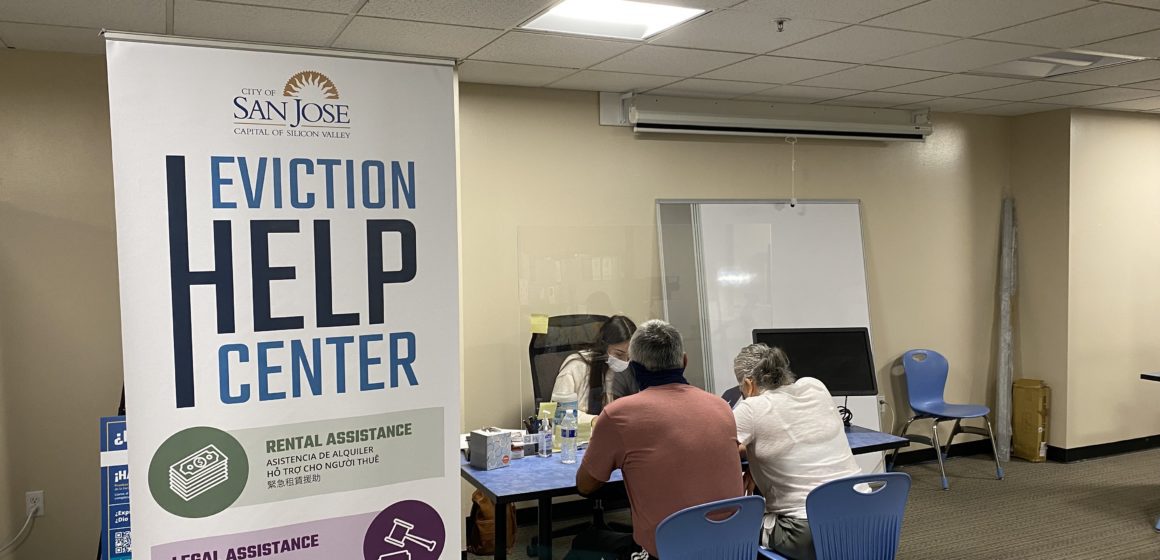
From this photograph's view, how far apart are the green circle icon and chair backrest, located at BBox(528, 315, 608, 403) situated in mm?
2395

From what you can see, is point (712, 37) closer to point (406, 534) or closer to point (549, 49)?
point (549, 49)

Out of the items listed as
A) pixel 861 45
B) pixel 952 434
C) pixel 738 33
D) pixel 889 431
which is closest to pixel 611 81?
pixel 738 33

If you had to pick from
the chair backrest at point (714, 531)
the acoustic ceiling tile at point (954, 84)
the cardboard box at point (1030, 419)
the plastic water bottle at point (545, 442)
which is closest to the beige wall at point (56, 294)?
the plastic water bottle at point (545, 442)

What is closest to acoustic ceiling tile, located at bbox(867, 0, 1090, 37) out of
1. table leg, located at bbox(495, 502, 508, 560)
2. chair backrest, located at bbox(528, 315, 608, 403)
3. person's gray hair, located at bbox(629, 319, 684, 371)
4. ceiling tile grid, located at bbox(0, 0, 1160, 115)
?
ceiling tile grid, located at bbox(0, 0, 1160, 115)

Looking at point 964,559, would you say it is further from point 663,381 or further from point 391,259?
point 391,259

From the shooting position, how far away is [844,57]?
423cm

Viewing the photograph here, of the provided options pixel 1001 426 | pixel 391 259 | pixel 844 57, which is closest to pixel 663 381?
pixel 391 259

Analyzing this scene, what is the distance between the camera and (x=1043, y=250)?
21.0 ft

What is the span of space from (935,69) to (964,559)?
2.52m

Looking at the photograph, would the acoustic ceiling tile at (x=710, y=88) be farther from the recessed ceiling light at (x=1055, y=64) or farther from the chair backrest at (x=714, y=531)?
the chair backrest at (x=714, y=531)

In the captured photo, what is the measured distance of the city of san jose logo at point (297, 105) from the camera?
7.08 feet

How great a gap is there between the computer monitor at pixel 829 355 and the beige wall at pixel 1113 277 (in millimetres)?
2355

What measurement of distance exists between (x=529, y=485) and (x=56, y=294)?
2.46 metres

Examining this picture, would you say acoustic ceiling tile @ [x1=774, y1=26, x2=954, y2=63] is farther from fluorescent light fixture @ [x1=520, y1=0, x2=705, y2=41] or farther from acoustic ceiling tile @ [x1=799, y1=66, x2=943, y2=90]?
fluorescent light fixture @ [x1=520, y1=0, x2=705, y2=41]
